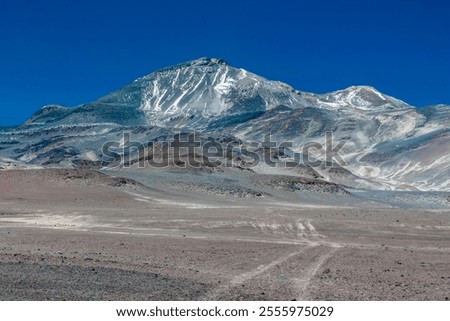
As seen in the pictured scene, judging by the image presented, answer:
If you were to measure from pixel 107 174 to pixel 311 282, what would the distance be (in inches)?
1732

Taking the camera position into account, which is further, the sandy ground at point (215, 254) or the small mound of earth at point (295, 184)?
the small mound of earth at point (295, 184)

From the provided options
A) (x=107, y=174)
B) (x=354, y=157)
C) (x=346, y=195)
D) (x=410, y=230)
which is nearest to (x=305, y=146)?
(x=354, y=157)

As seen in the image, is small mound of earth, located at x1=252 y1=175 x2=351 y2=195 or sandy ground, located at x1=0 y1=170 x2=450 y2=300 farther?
small mound of earth, located at x1=252 y1=175 x2=351 y2=195

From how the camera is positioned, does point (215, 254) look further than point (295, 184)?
No

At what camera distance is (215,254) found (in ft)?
69.5

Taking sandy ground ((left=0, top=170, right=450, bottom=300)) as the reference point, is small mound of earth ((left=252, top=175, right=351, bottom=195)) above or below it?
above

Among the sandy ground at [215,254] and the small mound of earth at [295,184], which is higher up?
the small mound of earth at [295,184]

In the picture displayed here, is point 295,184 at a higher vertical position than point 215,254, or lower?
higher

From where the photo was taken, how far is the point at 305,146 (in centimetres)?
17625

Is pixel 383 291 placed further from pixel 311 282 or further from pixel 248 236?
pixel 248 236

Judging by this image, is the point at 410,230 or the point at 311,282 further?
the point at 410,230

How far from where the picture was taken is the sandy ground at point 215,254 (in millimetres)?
13664

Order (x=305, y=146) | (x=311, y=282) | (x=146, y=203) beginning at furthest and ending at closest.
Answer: (x=305, y=146) < (x=146, y=203) < (x=311, y=282)

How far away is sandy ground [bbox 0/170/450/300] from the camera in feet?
44.8
